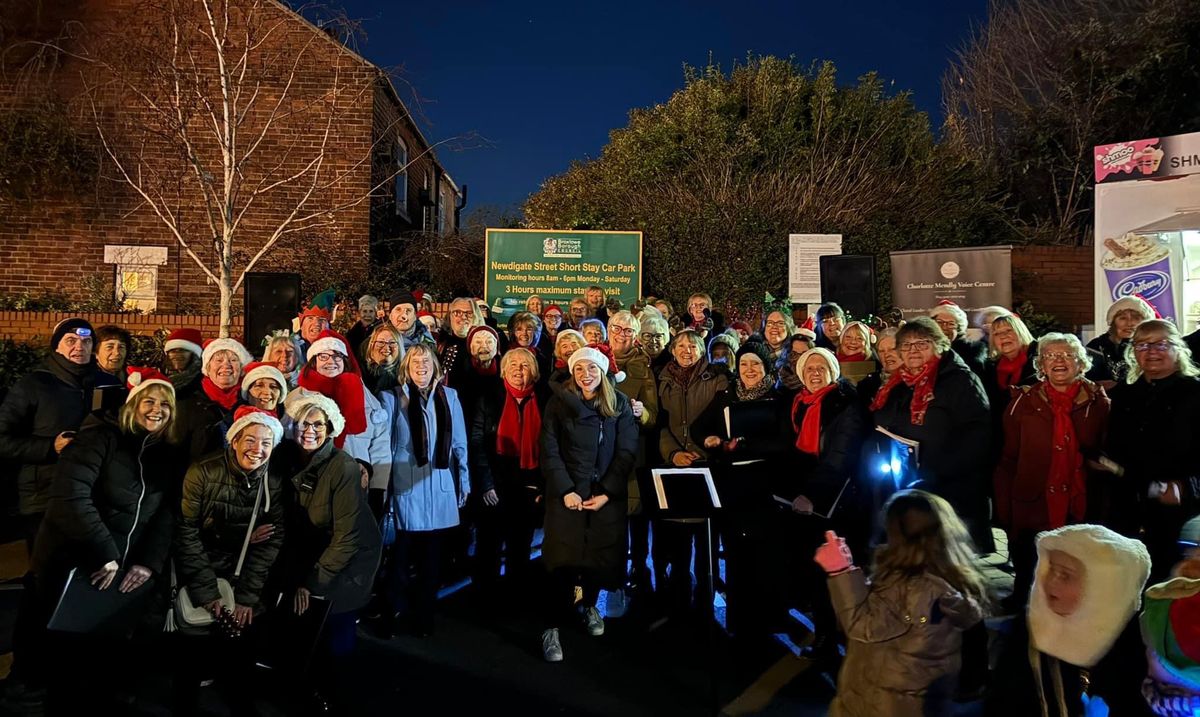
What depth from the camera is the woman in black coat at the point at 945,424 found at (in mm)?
4555

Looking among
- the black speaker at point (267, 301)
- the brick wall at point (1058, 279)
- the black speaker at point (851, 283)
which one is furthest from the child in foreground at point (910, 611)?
the brick wall at point (1058, 279)

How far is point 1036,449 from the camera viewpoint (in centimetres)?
477

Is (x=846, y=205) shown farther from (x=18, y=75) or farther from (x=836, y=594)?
(x=18, y=75)

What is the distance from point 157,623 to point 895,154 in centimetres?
1789

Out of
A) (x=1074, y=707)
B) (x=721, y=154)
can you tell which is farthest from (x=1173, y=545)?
(x=721, y=154)

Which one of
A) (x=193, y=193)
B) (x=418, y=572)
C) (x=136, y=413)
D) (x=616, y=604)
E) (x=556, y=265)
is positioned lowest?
(x=616, y=604)

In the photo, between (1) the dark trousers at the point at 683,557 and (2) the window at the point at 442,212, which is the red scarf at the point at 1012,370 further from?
(2) the window at the point at 442,212

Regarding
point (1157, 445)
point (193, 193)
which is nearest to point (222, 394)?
point (1157, 445)

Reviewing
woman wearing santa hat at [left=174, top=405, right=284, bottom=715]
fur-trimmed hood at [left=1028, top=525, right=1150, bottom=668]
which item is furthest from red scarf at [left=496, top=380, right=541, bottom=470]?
fur-trimmed hood at [left=1028, top=525, right=1150, bottom=668]

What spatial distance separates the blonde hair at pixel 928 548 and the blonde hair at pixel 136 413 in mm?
3349

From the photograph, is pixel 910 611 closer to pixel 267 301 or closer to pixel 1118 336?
pixel 1118 336

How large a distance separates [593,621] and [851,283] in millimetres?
5938

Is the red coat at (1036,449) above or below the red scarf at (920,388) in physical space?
below

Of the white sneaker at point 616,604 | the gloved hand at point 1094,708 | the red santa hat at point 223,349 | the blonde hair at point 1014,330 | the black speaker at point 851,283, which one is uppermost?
the black speaker at point 851,283
